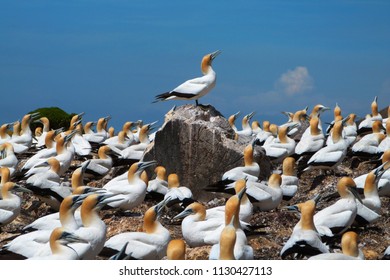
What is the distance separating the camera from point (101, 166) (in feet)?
61.8

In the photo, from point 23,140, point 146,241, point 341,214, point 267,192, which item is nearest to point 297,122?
point 23,140

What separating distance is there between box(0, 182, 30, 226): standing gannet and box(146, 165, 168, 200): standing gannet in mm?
2203

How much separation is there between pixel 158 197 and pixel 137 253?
17.1ft

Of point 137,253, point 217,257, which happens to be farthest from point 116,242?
point 217,257

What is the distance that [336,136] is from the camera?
18750 mm

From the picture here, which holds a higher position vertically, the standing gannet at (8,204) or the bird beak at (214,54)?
the bird beak at (214,54)

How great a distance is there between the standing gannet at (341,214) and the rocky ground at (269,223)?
482 mm

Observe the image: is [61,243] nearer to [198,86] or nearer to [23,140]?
[198,86]

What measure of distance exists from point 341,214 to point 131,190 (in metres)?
3.54

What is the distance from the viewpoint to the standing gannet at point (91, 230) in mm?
11227

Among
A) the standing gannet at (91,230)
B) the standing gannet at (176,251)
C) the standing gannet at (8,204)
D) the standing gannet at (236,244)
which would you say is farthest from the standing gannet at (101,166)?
the standing gannet at (176,251)

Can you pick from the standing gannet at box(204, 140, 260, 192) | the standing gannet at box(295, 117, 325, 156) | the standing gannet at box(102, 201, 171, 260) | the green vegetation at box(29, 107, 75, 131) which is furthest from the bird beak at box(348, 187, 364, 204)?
the green vegetation at box(29, 107, 75, 131)

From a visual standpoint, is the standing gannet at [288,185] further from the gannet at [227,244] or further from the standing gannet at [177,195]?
the gannet at [227,244]
